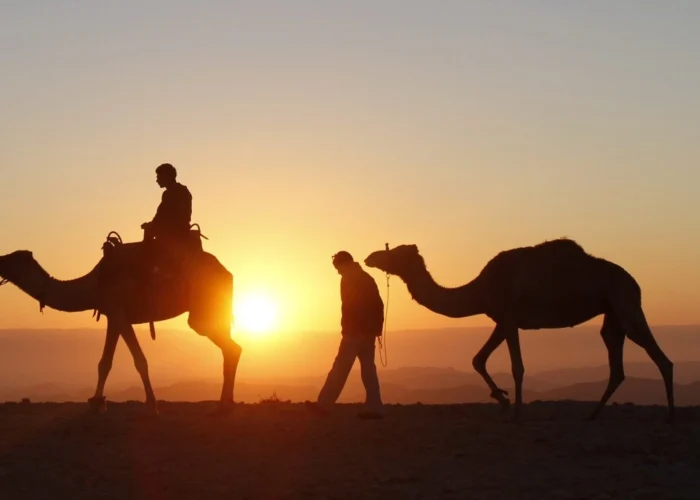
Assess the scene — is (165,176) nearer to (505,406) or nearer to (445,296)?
(445,296)

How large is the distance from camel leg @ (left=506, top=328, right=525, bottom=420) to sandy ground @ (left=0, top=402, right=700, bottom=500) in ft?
1.15

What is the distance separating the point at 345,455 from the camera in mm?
12320

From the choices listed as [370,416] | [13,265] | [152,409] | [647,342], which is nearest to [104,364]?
[152,409]

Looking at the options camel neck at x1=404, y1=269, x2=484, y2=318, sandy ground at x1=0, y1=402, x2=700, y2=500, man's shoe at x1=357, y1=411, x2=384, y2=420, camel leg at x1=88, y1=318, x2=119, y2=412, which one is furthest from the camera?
camel neck at x1=404, y1=269, x2=484, y2=318

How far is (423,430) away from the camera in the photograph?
14.0 m

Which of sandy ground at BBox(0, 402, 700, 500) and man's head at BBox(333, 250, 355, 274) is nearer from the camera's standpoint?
sandy ground at BBox(0, 402, 700, 500)

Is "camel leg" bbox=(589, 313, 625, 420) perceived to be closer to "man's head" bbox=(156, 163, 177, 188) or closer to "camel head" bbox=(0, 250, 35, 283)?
"man's head" bbox=(156, 163, 177, 188)

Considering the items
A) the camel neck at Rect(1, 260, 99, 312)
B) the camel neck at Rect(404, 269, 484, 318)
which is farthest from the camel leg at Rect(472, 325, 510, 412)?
the camel neck at Rect(1, 260, 99, 312)

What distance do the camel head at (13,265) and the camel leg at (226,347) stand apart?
10.9 ft

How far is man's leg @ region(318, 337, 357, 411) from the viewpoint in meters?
15.8

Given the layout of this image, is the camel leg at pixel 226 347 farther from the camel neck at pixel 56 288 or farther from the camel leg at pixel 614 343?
the camel leg at pixel 614 343

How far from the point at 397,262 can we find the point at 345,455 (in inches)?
217

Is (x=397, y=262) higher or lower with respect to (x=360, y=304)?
higher

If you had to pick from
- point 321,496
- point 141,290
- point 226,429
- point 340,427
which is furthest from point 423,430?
point 141,290
